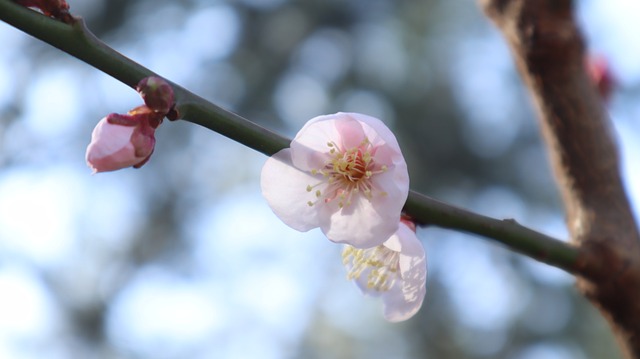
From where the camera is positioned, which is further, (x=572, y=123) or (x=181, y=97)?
(x=572, y=123)

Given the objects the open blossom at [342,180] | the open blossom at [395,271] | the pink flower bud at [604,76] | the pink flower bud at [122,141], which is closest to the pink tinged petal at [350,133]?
the open blossom at [342,180]

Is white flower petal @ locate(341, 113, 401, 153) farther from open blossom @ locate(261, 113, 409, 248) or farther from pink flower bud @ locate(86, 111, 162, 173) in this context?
pink flower bud @ locate(86, 111, 162, 173)

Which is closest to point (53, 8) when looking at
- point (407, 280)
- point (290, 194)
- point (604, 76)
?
point (290, 194)

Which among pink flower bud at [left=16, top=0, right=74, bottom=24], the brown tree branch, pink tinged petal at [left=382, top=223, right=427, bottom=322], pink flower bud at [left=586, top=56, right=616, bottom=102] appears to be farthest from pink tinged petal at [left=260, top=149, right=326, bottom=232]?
pink flower bud at [left=586, top=56, right=616, bottom=102]

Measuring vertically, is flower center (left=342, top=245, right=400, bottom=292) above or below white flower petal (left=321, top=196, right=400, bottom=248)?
below

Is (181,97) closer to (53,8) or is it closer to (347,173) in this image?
(53,8)

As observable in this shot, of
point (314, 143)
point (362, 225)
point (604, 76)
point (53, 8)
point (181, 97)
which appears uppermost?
point (53, 8)
